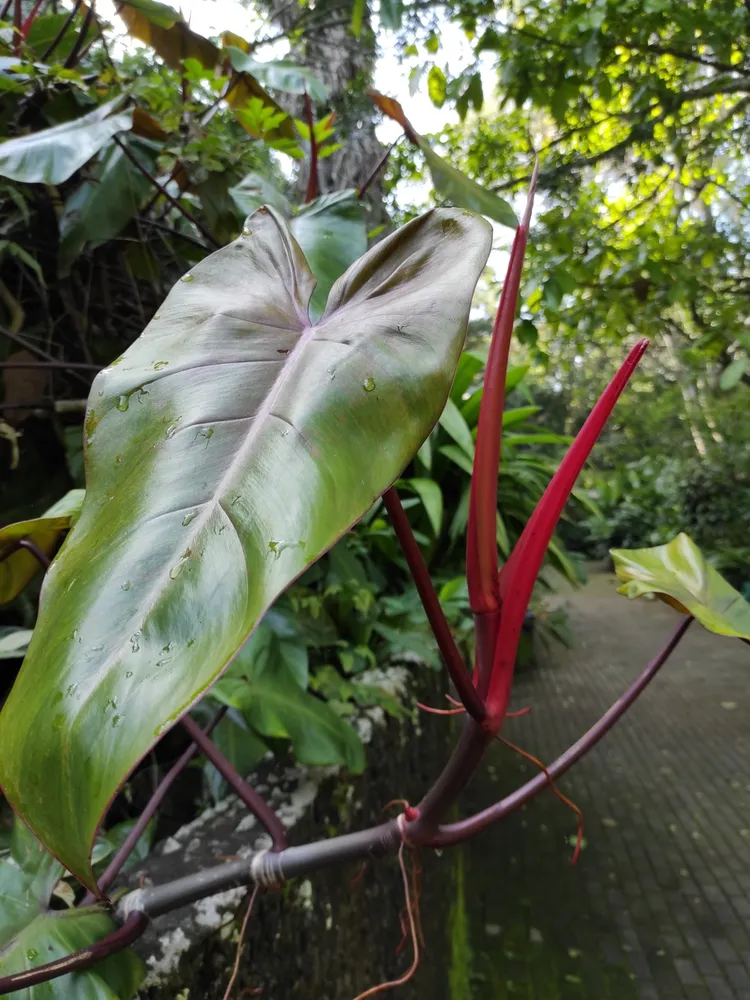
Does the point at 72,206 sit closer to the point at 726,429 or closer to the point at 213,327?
the point at 213,327

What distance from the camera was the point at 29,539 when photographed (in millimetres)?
556

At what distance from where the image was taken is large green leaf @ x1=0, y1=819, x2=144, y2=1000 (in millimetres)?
447

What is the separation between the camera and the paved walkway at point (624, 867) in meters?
1.70

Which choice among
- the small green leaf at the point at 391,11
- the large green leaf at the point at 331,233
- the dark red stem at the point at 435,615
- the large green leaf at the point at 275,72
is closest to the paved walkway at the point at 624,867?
A: the dark red stem at the point at 435,615

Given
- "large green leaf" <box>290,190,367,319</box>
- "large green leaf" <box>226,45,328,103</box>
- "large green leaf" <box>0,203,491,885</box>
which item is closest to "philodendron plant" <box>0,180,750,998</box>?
"large green leaf" <box>0,203,491,885</box>

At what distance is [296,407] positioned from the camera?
311 millimetres

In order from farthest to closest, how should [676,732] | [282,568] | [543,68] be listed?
[676,732] → [543,68] → [282,568]

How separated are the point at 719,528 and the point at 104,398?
23.4ft

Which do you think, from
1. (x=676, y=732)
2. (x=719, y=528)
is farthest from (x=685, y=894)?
(x=719, y=528)

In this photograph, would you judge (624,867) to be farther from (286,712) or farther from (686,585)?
(686,585)

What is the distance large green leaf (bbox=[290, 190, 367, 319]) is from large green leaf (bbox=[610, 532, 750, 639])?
1.73ft

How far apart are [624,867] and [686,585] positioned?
6.44 feet

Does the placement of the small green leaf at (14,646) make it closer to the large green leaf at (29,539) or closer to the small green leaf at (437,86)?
the large green leaf at (29,539)

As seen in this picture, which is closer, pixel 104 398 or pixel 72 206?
pixel 104 398
